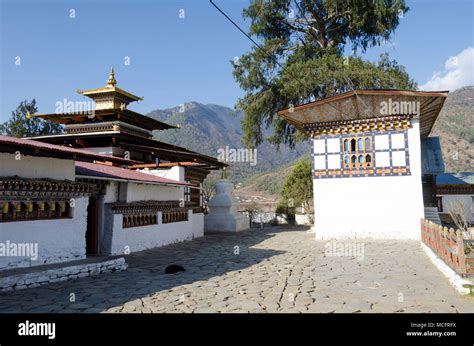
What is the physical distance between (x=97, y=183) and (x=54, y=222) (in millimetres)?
2383

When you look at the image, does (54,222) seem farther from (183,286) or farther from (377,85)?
(377,85)

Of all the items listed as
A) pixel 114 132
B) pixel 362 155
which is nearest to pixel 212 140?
pixel 114 132

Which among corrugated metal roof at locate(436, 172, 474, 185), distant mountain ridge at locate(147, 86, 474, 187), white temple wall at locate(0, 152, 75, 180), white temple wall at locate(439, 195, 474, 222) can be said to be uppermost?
distant mountain ridge at locate(147, 86, 474, 187)

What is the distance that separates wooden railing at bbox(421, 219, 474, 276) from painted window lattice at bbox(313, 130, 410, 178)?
5641mm

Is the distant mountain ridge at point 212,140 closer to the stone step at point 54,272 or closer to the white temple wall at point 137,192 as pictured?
the white temple wall at point 137,192

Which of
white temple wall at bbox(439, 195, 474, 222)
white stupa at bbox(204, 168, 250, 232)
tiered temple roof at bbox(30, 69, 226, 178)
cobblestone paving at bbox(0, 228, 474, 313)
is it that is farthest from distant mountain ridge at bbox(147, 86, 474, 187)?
cobblestone paving at bbox(0, 228, 474, 313)

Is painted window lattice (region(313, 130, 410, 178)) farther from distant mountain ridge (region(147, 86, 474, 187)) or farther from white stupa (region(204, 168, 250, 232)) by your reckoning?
distant mountain ridge (region(147, 86, 474, 187))

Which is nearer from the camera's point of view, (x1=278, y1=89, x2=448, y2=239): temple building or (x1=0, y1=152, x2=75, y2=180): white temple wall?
(x1=0, y1=152, x2=75, y2=180): white temple wall

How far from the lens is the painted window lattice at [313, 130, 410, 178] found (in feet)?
51.3

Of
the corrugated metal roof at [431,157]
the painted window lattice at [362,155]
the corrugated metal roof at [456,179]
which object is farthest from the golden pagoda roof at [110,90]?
the corrugated metal roof at [456,179]
